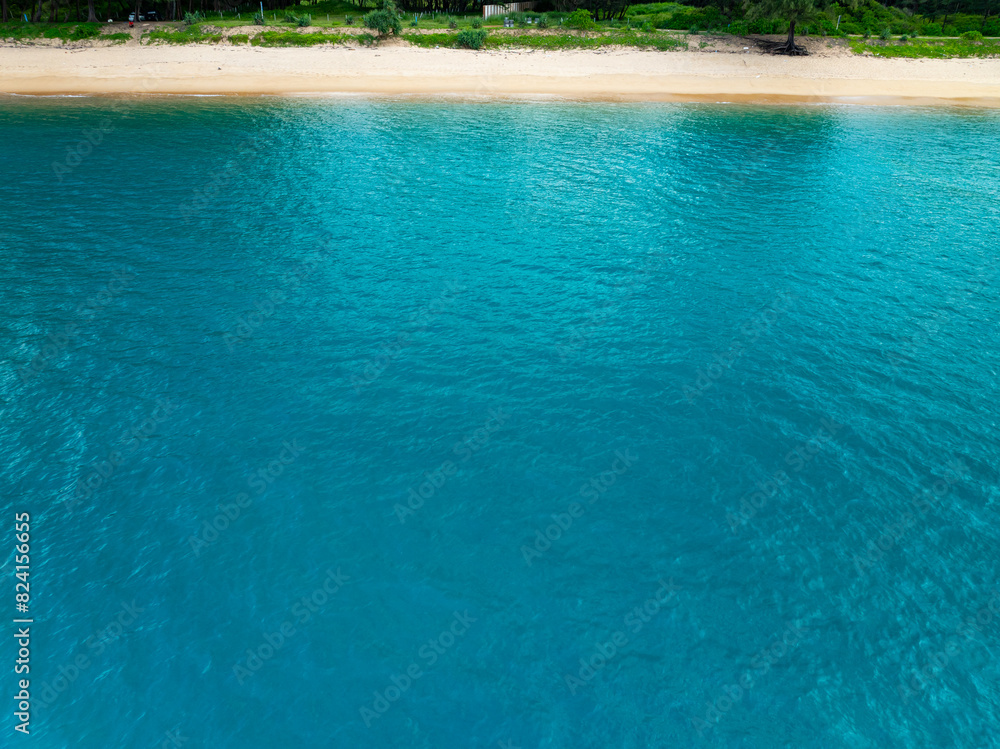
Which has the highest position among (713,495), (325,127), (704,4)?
(704,4)

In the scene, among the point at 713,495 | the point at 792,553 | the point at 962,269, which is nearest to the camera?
the point at 792,553

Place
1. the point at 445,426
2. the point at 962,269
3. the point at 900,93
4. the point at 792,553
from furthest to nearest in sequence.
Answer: the point at 900,93 → the point at 962,269 → the point at 445,426 → the point at 792,553

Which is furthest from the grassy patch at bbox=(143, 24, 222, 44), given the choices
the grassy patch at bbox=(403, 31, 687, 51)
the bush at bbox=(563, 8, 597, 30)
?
the bush at bbox=(563, 8, 597, 30)

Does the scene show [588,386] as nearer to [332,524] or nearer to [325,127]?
[332,524]

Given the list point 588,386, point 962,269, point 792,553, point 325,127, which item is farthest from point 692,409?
point 325,127

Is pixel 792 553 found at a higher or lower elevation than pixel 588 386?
lower

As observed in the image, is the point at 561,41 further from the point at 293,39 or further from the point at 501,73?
the point at 293,39

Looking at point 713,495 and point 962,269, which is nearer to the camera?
point 713,495
